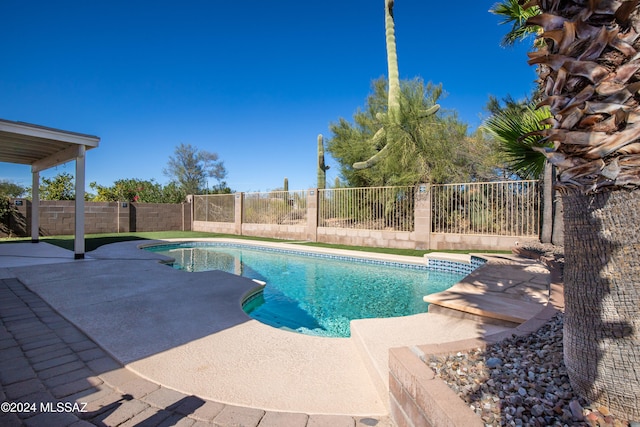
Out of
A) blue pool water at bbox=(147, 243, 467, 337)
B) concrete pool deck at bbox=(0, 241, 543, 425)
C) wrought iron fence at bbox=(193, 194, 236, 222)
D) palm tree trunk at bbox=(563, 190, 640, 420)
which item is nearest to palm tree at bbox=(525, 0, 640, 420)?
palm tree trunk at bbox=(563, 190, 640, 420)

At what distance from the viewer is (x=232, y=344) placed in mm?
2943

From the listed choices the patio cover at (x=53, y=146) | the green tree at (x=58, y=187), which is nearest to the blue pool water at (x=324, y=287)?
the patio cover at (x=53, y=146)

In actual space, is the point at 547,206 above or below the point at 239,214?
above

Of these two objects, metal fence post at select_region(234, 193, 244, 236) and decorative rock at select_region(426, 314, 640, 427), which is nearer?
decorative rock at select_region(426, 314, 640, 427)

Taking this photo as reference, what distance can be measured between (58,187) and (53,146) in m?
15.0

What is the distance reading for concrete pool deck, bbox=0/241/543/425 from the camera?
2.17 m

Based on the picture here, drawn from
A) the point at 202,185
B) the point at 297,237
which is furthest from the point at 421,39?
the point at 202,185

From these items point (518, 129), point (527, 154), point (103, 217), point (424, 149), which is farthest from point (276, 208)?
point (518, 129)

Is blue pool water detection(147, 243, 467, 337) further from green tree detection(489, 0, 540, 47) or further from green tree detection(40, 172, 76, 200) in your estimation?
green tree detection(40, 172, 76, 200)

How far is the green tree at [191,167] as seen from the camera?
112 feet

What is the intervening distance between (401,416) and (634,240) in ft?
4.86

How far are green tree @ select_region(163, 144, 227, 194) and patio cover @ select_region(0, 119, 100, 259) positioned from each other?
25.2 metres

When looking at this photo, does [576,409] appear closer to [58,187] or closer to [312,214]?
[312,214]

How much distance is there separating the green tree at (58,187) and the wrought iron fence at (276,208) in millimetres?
12257
